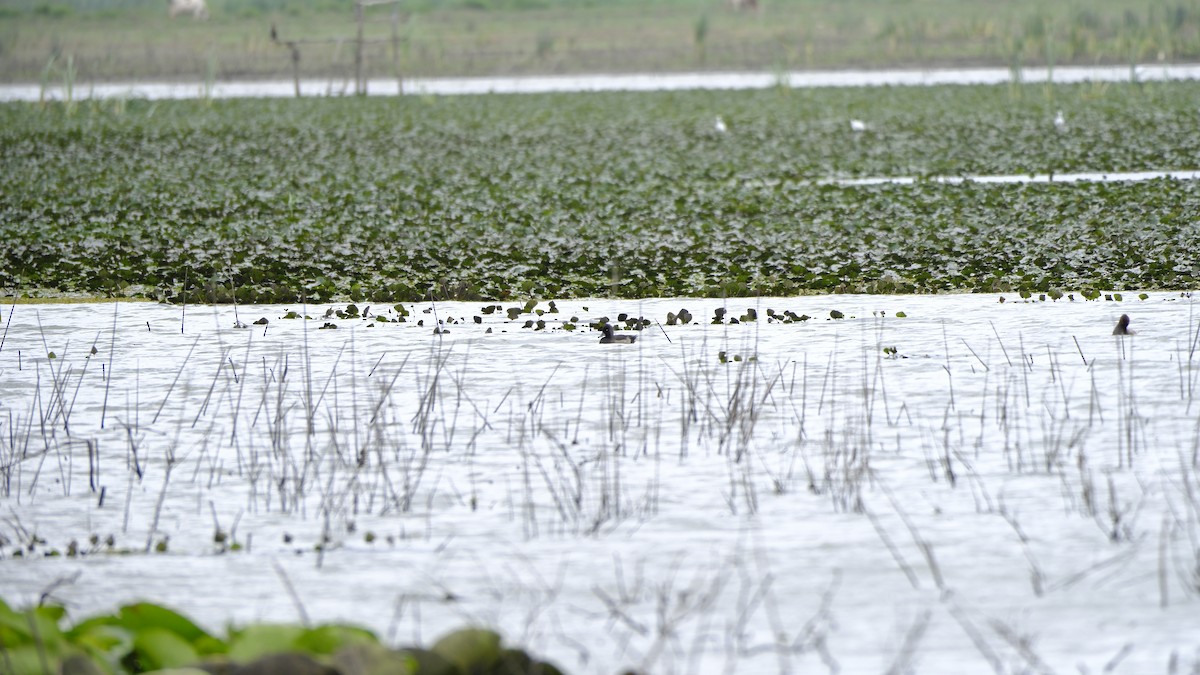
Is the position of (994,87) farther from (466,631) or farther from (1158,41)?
(466,631)

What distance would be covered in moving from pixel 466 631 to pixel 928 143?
17.6 m

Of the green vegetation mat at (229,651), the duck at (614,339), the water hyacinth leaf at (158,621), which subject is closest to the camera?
the green vegetation mat at (229,651)

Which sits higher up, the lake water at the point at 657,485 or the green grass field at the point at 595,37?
the green grass field at the point at 595,37

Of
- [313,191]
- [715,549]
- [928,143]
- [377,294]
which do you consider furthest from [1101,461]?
[928,143]

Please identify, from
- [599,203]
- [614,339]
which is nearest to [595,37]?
[599,203]

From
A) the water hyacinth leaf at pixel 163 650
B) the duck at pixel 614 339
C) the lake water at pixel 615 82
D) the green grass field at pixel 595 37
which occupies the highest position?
the green grass field at pixel 595 37

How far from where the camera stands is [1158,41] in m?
38.5

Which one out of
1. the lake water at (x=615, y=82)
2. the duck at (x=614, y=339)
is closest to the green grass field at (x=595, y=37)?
the lake water at (x=615, y=82)

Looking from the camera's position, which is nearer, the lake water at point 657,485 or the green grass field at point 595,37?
the lake water at point 657,485

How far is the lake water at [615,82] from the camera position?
32938 mm

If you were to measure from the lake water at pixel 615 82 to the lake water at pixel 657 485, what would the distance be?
23387 millimetres

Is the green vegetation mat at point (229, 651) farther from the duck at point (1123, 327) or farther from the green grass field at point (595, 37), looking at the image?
the green grass field at point (595, 37)

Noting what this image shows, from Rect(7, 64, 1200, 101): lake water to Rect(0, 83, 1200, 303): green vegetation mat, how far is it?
628 cm

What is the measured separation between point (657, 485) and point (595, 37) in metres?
42.0
